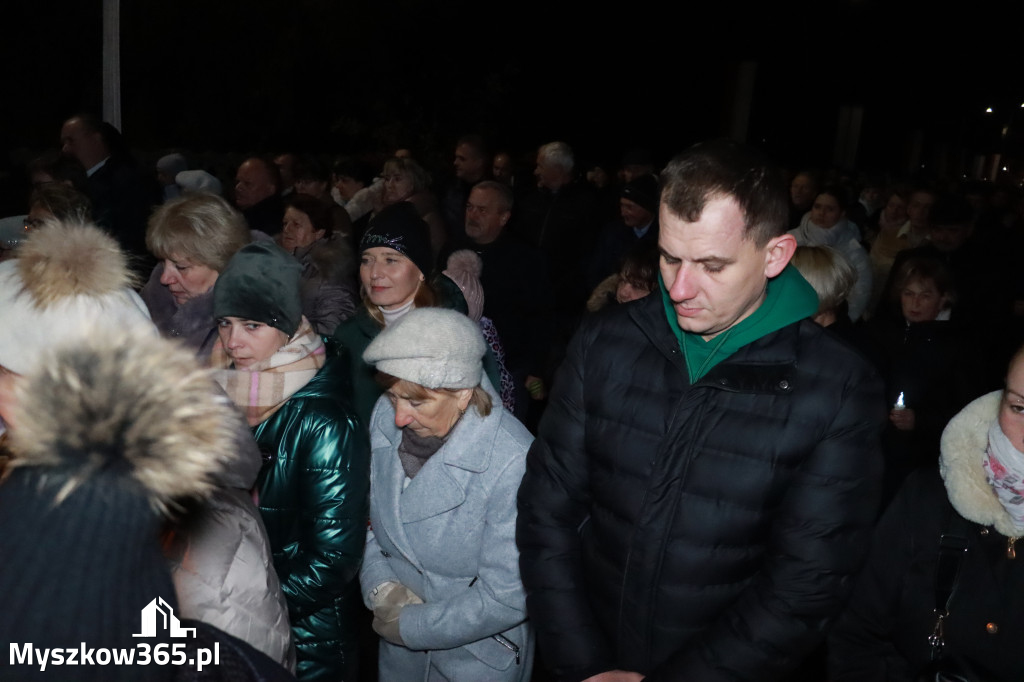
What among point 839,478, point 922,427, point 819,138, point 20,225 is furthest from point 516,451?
point 819,138

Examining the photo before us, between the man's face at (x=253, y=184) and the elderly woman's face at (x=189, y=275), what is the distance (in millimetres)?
2952

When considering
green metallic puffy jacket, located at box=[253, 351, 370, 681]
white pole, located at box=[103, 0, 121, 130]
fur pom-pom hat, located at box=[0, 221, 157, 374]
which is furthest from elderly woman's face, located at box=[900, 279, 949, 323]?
white pole, located at box=[103, 0, 121, 130]

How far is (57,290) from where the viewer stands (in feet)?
7.64

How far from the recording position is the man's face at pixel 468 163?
8.53m

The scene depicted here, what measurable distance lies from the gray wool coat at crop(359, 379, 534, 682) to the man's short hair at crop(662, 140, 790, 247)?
99cm

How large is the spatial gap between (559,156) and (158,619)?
25.4 feet

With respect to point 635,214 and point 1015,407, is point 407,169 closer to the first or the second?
point 635,214

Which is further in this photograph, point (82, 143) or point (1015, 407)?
point (82, 143)

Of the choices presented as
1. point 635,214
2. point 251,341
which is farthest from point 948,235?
point 251,341

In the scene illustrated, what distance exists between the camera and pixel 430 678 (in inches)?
119

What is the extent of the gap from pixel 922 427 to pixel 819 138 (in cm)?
3208

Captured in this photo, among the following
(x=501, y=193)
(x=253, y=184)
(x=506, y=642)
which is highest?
(x=501, y=193)

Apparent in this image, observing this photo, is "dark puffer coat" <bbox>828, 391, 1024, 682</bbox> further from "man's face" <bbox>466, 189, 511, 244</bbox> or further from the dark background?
the dark background

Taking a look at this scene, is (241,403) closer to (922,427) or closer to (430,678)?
(430,678)
